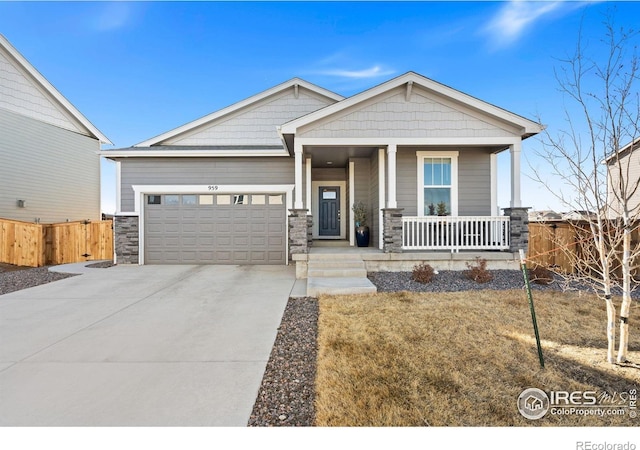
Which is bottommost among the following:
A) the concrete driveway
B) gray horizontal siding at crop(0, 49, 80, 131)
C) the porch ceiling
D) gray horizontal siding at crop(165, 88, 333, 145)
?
the concrete driveway

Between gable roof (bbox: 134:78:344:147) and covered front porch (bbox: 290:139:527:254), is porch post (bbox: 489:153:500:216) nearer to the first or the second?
covered front porch (bbox: 290:139:527:254)

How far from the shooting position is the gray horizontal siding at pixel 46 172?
11766mm

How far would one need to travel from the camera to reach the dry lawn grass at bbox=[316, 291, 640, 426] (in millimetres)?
2324

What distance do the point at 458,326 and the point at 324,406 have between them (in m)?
2.54

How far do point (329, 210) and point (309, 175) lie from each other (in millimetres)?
2314

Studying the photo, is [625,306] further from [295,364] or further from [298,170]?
[298,170]

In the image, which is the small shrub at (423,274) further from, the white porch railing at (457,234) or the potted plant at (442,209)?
the potted plant at (442,209)

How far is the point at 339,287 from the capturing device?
234 inches

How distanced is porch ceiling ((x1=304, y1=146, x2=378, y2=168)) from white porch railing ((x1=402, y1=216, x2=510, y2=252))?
102 inches

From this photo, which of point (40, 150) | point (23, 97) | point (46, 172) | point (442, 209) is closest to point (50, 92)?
point (23, 97)

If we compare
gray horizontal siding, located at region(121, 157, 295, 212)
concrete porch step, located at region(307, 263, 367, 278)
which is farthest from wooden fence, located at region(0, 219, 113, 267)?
concrete porch step, located at region(307, 263, 367, 278)

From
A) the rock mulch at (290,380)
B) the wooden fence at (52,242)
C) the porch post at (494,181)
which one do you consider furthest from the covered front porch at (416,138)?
the wooden fence at (52,242)

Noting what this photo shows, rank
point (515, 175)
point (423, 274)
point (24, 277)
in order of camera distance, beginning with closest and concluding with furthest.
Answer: point (423, 274) < point (515, 175) < point (24, 277)
